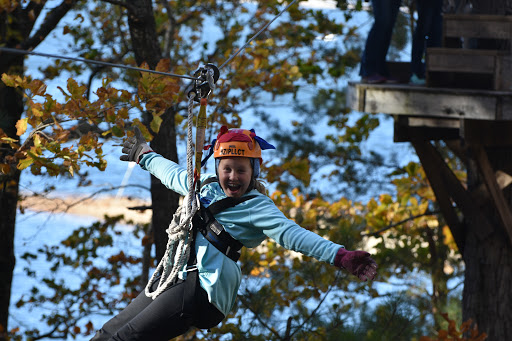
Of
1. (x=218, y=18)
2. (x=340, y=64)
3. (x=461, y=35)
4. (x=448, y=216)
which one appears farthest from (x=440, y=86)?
(x=218, y=18)

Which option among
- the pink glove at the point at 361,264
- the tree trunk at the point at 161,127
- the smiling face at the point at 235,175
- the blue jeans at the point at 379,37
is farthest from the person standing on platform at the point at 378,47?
the pink glove at the point at 361,264

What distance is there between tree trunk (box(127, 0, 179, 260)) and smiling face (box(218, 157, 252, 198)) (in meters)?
2.01

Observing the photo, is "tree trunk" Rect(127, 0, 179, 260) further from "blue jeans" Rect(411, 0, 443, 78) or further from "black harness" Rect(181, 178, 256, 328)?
"black harness" Rect(181, 178, 256, 328)

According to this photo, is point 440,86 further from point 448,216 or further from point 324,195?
point 324,195

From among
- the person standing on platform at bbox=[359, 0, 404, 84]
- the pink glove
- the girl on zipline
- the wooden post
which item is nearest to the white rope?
the girl on zipline

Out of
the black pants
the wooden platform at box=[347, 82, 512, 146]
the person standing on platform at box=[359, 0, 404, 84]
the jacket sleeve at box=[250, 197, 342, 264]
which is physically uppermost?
the person standing on platform at box=[359, 0, 404, 84]

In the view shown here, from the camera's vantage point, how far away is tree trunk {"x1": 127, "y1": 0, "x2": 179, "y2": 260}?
449cm

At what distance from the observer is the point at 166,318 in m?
2.46

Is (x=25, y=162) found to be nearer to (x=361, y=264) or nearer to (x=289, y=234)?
(x=289, y=234)

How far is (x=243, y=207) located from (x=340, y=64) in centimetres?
528

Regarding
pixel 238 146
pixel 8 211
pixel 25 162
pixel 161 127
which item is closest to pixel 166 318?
pixel 238 146

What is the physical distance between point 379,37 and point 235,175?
2.27 m

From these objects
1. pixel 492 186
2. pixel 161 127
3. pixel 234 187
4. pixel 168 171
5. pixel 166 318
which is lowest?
pixel 166 318

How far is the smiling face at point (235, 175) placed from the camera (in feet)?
8.23
